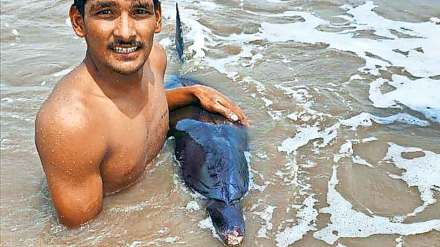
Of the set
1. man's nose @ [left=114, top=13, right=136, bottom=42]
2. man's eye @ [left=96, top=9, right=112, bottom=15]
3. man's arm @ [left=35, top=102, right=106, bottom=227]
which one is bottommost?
man's arm @ [left=35, top=102, right=106, bottom=227]

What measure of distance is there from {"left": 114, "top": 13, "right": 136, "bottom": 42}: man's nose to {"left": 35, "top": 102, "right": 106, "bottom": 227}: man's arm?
0.38 meters

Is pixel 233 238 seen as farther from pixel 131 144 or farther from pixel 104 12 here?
pixel 104 12

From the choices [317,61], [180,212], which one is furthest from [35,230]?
[317,61]

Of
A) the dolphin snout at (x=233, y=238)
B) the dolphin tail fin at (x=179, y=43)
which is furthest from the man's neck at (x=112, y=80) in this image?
the dolphin tail fin at (x=179, y=43)

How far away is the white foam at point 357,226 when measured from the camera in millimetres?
2895

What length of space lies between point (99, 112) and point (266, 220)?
40.2 inches

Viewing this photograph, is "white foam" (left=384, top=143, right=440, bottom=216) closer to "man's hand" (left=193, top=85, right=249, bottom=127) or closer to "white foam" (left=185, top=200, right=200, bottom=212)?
"man's hand" (left=193, top=85, right=249, bottom=127)

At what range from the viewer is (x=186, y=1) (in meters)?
6.95

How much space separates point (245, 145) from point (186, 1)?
386 centimetres

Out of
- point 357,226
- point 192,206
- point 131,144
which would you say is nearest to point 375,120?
point 357,226

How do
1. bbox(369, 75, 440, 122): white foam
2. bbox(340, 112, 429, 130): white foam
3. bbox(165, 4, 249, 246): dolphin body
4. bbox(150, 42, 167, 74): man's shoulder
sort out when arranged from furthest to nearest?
1. bbox(369, 75, 440, 122): white foam
2. bbox(340, 112, 429, 130): white foam
3. bbox(150, 42, 167, 74): man's shoulder
4. bbox(165, 4, 249, 246): dolphin body

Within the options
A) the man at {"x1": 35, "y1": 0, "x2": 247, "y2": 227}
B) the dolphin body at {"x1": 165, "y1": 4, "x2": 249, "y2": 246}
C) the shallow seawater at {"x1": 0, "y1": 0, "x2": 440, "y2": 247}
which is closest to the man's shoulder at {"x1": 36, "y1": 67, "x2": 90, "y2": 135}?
the man at {"x1": 35, "y1": 0, "x2": 247, "y2": 227}

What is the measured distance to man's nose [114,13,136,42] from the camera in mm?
2467

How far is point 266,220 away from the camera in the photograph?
2959mm
